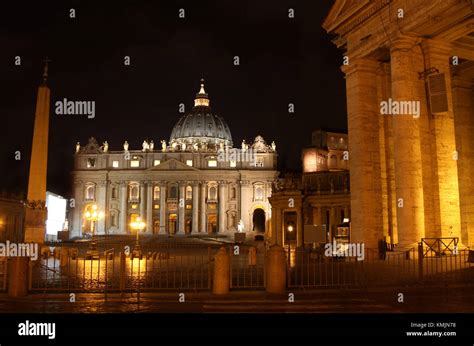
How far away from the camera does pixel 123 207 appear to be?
10138cm

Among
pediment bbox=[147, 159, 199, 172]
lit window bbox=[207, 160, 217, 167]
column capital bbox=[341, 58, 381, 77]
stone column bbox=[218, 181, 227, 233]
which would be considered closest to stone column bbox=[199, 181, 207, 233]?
stone column bbox=[218, 181, 227, 233]

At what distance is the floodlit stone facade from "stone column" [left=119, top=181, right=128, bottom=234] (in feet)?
267

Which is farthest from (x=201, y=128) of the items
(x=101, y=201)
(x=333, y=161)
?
(x=333, y=161)

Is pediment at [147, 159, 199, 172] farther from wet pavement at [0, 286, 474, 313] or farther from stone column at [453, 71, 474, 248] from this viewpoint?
wet pavement at [0, 286, 474, 313]

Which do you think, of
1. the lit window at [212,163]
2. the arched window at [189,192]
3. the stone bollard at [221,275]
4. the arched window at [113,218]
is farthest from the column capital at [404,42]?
the arched window at [113,218]

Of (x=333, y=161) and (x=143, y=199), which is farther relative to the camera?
(x=143, y=199)

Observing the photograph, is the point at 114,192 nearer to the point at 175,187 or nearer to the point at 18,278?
the point at 175,187

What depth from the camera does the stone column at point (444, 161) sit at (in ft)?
68.6

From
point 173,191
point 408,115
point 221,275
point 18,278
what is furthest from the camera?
point 173,191

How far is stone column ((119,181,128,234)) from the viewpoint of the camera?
100 metres

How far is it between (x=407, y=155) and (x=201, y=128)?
109m

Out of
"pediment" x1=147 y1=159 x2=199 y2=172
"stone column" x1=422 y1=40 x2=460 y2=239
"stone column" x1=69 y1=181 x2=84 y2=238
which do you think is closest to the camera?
"stone column" x1=422 y1=40 x2=460 y2=239
